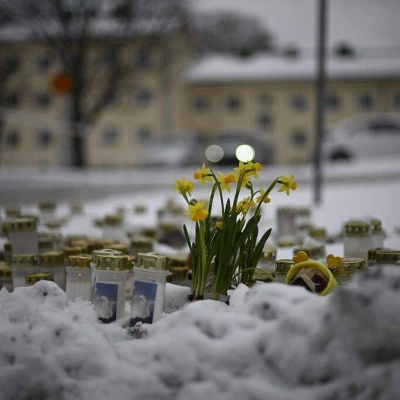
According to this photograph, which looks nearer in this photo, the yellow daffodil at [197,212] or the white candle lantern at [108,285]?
the yellow daffodil at [197,212]

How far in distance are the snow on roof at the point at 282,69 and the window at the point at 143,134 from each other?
3.60 m

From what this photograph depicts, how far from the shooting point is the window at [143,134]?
39.9 m

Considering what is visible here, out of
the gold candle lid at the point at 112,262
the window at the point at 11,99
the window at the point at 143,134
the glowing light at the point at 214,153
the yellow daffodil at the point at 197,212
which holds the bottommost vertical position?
the gold candle lid at the point at 112,262

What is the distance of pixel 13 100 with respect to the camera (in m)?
34.0

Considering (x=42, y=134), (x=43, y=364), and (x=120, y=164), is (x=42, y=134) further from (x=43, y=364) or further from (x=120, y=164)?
(x=43, y=364)

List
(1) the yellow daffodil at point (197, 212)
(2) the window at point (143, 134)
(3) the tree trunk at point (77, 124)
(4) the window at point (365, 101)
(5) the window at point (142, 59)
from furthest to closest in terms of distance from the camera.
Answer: (2) the window at point (143, 134), (4) the window at point (365, 101), (5) the window at point (142, 59), (3) the tree trunk at point (77, 124), (1) the yellow daffodil at point (197, 212)

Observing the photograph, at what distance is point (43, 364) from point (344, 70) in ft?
125

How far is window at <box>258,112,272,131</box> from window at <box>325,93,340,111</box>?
3337 mm

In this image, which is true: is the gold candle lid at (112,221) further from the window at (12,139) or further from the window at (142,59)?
the window at (12,139)

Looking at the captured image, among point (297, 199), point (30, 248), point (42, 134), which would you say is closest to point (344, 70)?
point (42, 134)

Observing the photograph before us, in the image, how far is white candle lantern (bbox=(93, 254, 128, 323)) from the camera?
2.51m

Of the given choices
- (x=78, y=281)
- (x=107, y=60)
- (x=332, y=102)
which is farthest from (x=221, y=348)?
(x=332, y=102)

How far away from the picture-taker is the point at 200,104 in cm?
4056

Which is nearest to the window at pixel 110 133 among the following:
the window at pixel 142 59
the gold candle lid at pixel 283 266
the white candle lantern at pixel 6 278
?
the window at pixel 142 59
